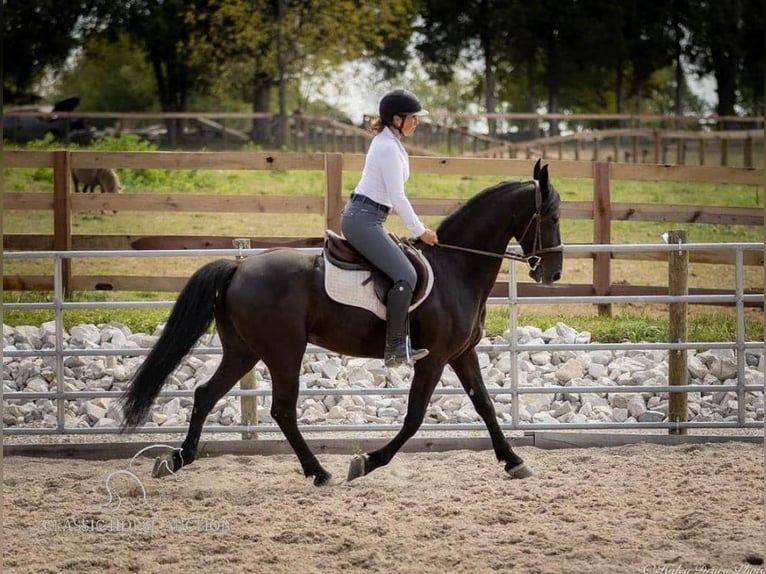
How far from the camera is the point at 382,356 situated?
6.68 meters

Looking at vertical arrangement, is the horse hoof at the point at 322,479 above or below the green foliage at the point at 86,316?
below

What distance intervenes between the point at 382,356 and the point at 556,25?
113ft

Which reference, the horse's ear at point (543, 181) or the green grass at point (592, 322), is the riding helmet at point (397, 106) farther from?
the green grass at point (592, 322)

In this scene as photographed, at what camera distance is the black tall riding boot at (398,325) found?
6.41 m

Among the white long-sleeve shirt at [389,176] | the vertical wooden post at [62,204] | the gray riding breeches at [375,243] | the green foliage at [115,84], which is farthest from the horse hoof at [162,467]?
the green foliage at [115,84]

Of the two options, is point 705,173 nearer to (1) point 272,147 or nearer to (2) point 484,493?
(2) point 484,493

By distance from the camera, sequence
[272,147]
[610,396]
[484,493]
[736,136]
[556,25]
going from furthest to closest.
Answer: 1. [556,25]
2. [272,147]
3. [736,136]
4. [610,396]
5. [484,493]

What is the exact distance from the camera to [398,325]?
643 centimetres

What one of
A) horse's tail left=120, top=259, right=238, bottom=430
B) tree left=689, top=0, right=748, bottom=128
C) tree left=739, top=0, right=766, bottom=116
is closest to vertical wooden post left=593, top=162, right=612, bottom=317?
horse's tail left=120, top=259, right=238, bottom=430

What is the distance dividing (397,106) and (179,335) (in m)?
1.89

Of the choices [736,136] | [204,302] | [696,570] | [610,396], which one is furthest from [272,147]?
[696,570]

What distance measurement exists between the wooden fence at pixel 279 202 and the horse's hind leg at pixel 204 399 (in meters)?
5.00

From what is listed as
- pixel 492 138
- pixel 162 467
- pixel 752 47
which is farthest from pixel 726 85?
pixel 162 467

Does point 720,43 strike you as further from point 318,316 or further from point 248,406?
point 318,316
